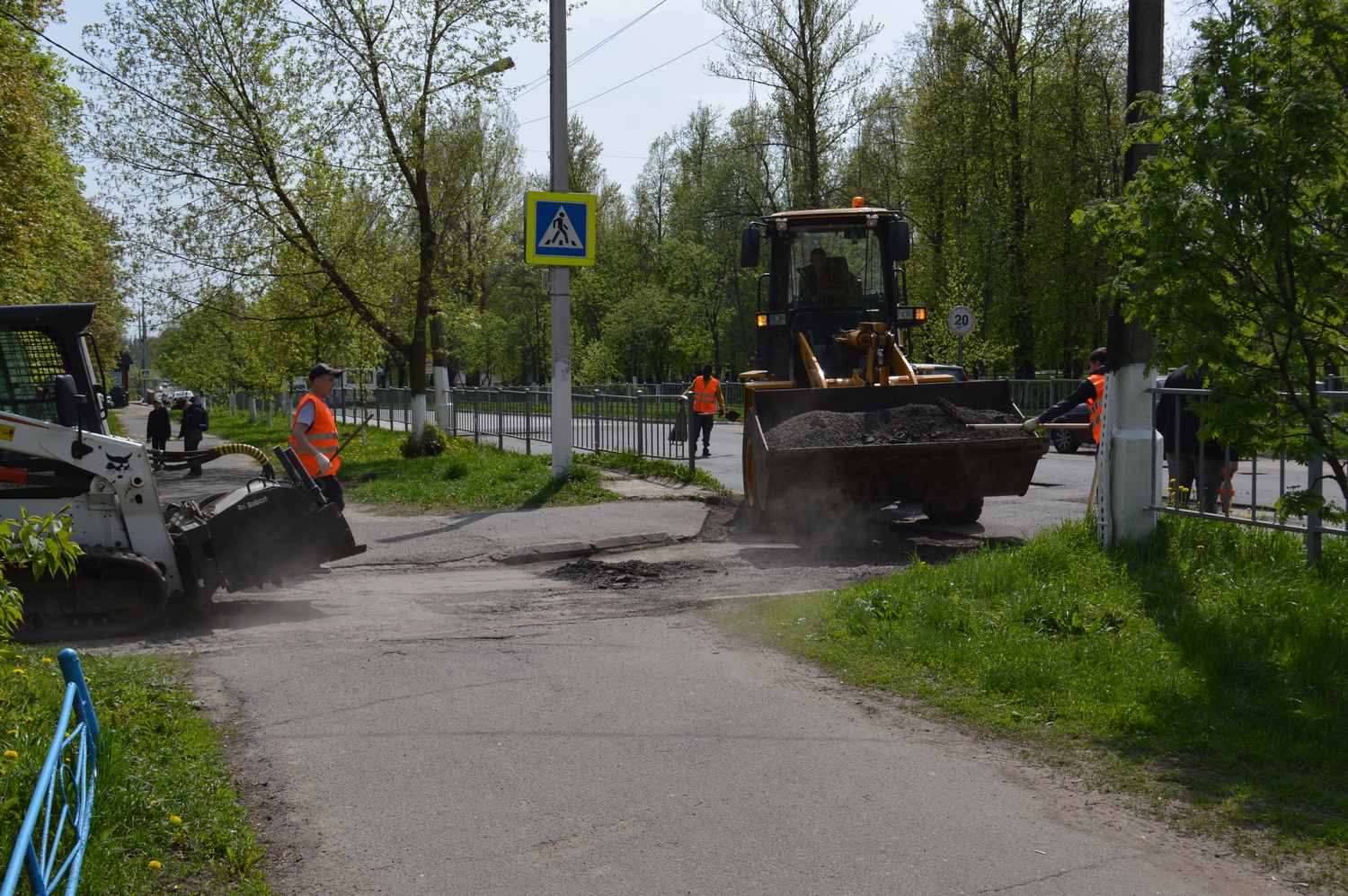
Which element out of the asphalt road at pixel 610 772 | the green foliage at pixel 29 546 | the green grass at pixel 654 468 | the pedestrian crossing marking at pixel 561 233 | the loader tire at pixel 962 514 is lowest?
the asphalt road at pixel 610 772

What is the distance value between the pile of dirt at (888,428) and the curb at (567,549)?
5.26ft

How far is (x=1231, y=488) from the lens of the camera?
27.1 ft

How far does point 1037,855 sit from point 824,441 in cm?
617

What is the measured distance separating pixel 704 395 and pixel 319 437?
34.2 ft

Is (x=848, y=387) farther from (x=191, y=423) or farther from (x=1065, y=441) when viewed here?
(x=191, y=423)

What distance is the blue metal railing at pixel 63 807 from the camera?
2.24 metres

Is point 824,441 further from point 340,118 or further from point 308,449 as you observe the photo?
point 340,118

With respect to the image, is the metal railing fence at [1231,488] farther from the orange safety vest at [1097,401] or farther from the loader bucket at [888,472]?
the loader bucket at [888,472]

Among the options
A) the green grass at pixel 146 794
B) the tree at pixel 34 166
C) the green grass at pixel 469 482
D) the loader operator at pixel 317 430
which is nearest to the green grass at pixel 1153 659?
the green grass at pixel 146 794

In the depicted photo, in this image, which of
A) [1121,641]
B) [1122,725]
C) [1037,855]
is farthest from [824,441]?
[1037,855]

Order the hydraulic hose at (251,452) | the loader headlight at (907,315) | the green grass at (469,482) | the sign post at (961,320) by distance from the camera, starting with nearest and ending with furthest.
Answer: the hydraulic hose at (251,452) → the loader headlight at (907,315) → the green grass at (469,482) → the sign post at (961,320)

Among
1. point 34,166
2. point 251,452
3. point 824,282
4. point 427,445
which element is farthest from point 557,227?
point 34,166

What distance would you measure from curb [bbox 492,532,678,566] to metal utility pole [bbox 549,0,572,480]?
3916 millimetres

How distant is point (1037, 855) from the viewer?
3705mm
